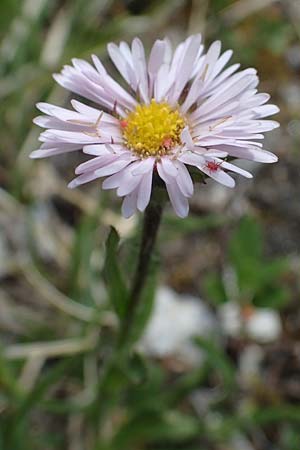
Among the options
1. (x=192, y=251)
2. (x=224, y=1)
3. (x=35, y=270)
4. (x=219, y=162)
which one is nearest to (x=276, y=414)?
(x=192, y=251)

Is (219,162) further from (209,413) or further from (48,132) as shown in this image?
(209,413)

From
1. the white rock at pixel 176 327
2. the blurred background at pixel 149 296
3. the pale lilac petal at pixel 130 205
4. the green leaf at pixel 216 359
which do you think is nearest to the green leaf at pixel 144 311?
the blurred background at pixel 149 296

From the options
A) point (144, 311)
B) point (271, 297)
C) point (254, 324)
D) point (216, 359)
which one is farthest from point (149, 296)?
point (254, 324)

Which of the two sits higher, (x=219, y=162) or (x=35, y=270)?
(x=219, y=162)

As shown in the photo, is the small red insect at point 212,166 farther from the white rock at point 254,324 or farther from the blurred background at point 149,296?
the white rock at point 254,324

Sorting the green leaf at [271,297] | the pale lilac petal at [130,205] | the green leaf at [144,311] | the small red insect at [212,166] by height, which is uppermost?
the small red insect at [212,166]

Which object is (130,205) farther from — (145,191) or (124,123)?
(124,123)
